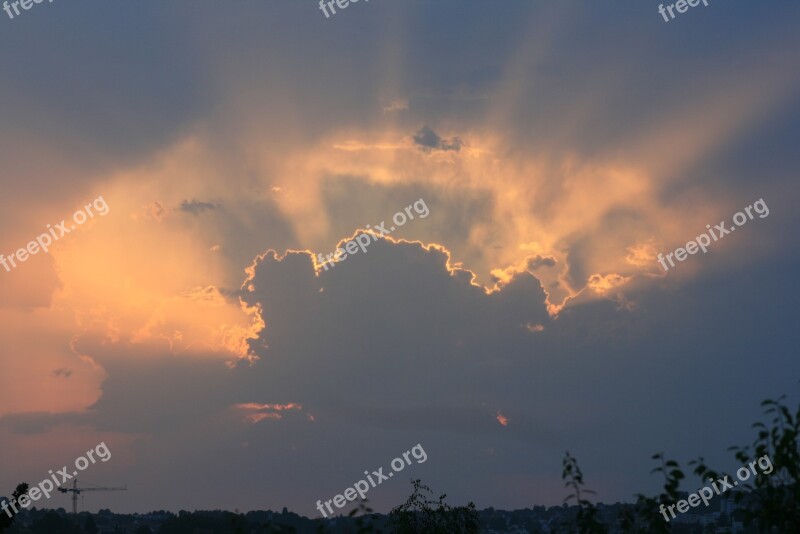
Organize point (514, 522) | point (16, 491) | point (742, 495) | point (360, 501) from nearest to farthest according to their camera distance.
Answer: point (742, 495) → point (360, 501) → point (16, 491) → point (514, 522)

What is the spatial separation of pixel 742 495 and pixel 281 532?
10.5m

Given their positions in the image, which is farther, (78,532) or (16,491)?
(78,532)

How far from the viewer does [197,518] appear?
17488 centimetres

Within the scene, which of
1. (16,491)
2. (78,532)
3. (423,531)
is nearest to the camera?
(16,491)

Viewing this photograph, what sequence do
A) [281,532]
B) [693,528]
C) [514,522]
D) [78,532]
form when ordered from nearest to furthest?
[281,532] < [693,528] < [514,522] < [78,532]

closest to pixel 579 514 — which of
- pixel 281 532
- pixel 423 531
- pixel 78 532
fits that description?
pixel 281 532

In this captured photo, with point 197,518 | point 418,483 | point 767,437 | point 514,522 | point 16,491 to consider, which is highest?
point 197,518

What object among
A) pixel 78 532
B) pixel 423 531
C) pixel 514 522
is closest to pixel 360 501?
pixel 423 531

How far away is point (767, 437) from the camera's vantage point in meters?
19.6

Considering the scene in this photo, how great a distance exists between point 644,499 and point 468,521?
1310 inches

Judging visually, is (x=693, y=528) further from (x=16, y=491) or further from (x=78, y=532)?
(x=78, y=532)

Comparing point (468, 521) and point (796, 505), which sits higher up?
point (468, 521)

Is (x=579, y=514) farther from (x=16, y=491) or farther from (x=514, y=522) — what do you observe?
(x=514, y=522)

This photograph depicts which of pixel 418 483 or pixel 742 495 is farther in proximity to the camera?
pixel 418 483
